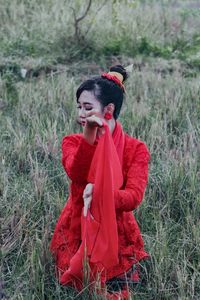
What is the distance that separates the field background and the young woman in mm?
120

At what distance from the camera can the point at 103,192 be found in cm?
258

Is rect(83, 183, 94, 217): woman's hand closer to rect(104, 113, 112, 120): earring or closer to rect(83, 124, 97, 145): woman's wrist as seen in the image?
rect(83, 124, 97, 145): woman's wrist

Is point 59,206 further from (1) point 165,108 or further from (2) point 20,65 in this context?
(2) point 20,65

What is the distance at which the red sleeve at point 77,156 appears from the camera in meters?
2.58

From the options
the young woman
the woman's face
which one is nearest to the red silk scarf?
the young woman

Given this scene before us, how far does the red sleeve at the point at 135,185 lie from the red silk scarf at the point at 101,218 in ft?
0.15

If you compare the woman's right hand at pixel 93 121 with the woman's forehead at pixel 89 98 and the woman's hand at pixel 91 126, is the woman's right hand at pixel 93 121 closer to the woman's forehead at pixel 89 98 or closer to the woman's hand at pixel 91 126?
the woman's hand at pixel 91 126

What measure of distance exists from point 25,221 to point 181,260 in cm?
87

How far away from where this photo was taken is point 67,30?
681cm

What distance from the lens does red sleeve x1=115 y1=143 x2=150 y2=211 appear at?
2646 mm

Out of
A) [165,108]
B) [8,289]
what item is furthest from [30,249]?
[165,108]

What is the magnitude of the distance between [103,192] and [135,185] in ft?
0.63

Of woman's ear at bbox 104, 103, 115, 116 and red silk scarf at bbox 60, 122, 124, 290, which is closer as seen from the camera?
red silk scarf at bbox 60, 122, 124, 290

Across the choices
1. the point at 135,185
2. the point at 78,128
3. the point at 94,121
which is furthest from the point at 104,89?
the point at 78,128
